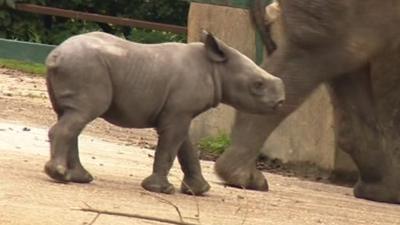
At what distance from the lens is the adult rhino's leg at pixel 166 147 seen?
269 inches

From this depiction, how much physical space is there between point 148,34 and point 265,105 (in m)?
16.4

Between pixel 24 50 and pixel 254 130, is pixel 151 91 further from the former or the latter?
pixel 24 50

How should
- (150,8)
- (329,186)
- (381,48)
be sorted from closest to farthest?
(381,48) → (329,186) → (150,8)

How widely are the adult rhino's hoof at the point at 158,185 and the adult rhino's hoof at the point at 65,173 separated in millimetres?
304

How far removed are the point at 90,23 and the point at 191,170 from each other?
18210 millimetres

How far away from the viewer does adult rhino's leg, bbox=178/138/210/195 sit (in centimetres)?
712

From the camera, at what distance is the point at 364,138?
902cm

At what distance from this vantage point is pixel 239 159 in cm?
808

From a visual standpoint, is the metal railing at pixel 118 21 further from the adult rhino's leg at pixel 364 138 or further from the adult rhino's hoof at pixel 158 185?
the adult rhino's hoof at pixel 158 185

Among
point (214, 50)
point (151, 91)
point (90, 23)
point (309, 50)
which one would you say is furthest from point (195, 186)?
point (90, 23)

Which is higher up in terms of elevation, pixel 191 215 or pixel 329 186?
pixel 191 215

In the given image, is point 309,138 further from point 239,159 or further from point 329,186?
point 239,159

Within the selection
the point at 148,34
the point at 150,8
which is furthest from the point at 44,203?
the point at 150,8

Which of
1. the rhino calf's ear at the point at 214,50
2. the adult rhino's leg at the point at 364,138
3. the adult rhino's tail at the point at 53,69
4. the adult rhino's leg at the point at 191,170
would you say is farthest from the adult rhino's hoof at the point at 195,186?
the adult rhino's leg at the point at 364,138
